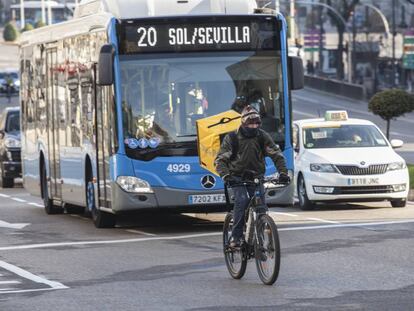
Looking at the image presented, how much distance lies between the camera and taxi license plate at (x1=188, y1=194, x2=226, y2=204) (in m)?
20.2

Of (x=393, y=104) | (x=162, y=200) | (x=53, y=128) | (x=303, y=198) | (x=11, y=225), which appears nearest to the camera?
(x=162, y=200)

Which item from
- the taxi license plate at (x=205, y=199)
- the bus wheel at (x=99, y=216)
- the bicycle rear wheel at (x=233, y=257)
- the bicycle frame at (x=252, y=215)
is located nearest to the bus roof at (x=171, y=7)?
the taxi license plate at (x=205, y=199)

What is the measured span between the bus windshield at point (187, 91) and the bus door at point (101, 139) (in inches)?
29.5

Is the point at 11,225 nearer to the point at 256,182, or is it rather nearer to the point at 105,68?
the point at 105,68

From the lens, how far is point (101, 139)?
69.8 ft

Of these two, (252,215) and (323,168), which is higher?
(252,215)

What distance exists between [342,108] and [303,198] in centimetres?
5860

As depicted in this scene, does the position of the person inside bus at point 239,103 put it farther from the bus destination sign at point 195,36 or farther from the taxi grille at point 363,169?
the taxi grille at point 363,169

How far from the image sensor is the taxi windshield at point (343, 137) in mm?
25828

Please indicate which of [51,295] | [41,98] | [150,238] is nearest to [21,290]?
[51,295]

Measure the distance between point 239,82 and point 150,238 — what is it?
7.36ft

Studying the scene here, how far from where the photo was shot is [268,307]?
39.7 ft

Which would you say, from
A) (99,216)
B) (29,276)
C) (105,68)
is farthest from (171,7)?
(29,276)

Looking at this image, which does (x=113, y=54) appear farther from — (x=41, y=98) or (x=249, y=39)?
(x=41, y=98)
